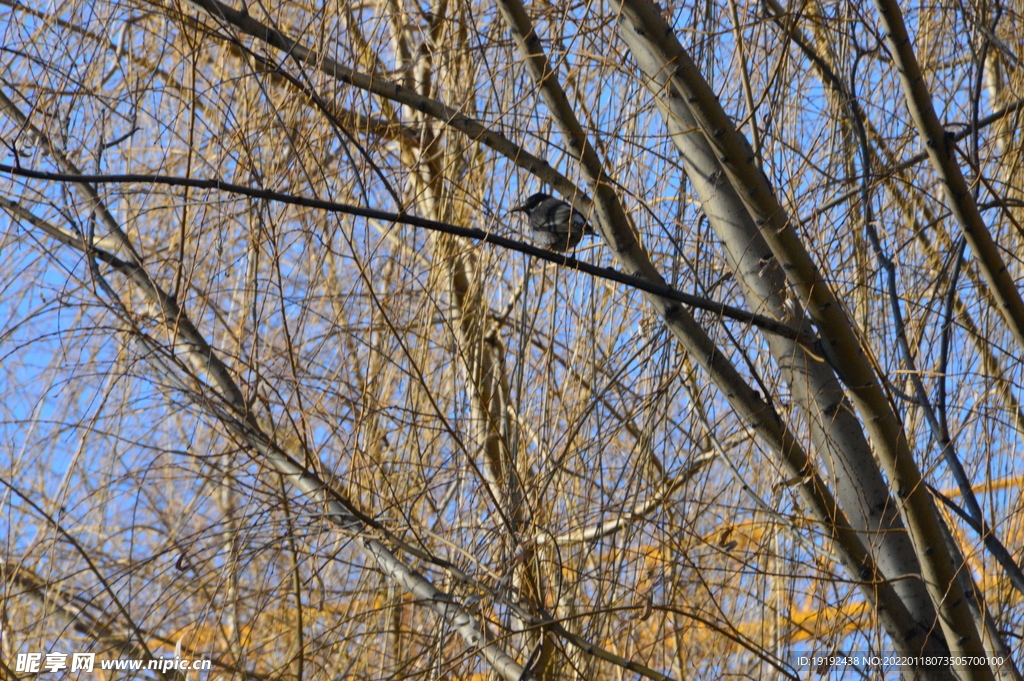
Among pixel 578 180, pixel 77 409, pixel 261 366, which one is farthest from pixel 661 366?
pixel 77 409

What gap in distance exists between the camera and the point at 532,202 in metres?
2.16

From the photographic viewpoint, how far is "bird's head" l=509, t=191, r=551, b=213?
2002 millimetres

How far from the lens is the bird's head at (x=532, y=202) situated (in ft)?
6.57

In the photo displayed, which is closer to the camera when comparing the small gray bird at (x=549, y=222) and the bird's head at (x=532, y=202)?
the bird's head at (x=532, y=202)

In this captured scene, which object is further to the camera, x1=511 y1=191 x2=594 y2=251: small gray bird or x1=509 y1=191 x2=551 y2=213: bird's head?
x1=511 y1=191 x2=594 y2=251: small gray bird

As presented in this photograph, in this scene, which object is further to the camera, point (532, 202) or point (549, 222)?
point (549, 222)

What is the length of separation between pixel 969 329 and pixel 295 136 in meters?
1.37

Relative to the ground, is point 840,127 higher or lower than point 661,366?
higher

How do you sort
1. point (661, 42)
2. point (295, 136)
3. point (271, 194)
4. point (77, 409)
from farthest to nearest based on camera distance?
point (77, 409)
point (295, 136)
point (661, 42)
point (271, 194)

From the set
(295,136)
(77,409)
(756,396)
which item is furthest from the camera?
(77,409)

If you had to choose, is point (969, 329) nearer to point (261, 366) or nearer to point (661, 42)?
point (661, 42)

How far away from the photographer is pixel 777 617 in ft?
5.88

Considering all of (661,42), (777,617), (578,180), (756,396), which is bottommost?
(777,617)

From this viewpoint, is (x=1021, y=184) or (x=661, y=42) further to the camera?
(x=1021, y=184)
